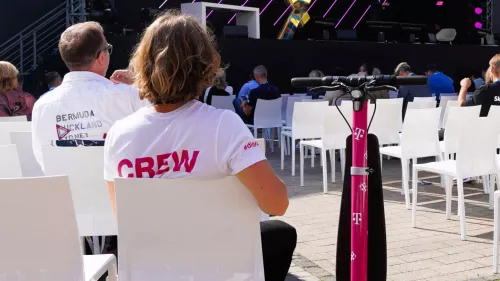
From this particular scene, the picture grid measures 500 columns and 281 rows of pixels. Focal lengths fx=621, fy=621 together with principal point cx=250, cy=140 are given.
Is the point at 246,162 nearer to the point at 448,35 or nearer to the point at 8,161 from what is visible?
the point at 8,161

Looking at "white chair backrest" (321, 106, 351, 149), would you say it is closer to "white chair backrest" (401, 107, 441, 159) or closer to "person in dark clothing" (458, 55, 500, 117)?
"white chair backrest" (401, 107, 441, 159)

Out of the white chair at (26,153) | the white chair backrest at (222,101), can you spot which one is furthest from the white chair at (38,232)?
the white chair backrest at (222,101)

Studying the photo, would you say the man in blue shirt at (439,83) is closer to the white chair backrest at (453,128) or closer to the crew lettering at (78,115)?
the white chair backrest at (453,128)

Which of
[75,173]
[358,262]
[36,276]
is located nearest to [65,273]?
[36,276]

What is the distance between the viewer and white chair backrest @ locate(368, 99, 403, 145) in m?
5.97

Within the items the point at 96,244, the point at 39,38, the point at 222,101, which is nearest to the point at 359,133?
the point at 96,244

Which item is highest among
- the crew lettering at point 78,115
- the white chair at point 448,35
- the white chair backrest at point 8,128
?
the white chair at point 448,35

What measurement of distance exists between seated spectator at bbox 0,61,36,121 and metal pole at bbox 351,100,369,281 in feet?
12.2

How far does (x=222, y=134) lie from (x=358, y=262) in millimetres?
748

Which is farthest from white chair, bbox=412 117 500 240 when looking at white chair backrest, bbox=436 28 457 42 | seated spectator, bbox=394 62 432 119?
white chair backrest, bbox=436 28 457 42

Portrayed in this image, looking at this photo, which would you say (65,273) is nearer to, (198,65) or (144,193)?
(144,193)

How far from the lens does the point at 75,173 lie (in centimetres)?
264

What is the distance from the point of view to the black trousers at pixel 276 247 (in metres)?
2.40

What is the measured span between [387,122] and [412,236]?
200cm
